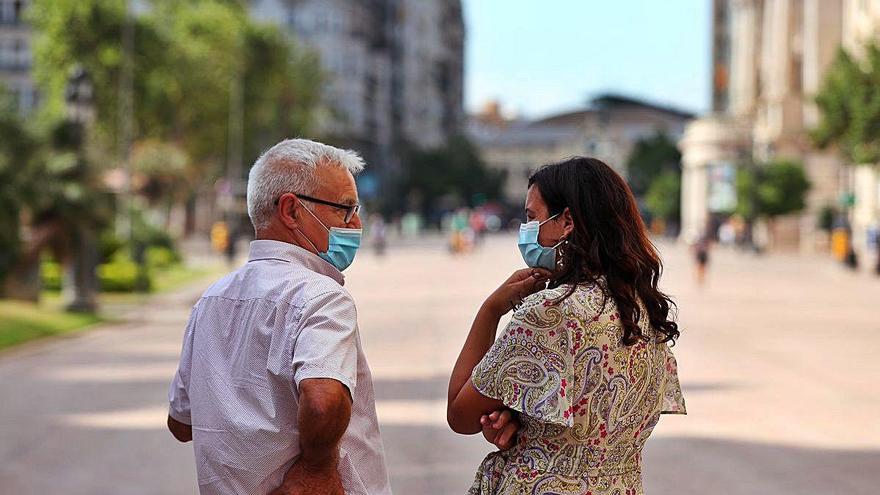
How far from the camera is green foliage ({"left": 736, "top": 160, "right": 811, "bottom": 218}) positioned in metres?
81.8

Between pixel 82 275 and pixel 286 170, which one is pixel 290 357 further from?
pixel 82 275

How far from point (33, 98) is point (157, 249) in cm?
5255

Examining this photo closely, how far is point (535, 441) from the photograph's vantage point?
4.14 metres

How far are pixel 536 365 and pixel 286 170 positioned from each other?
797 millimetres

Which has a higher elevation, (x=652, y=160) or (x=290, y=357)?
(x=652, y=160)

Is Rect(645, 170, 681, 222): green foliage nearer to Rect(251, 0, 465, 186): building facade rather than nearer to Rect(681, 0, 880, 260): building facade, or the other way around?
Rect(681, 0, 880, 260): building facade

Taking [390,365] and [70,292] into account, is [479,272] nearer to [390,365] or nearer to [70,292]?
[70,292]

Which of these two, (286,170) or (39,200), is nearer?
(286,170)

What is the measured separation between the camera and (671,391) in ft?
14.4

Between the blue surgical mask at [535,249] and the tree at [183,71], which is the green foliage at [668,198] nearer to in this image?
the tree at [183,71]

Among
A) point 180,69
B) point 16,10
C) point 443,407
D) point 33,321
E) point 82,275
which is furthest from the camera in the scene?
point 16,10

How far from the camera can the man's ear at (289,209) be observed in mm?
4223

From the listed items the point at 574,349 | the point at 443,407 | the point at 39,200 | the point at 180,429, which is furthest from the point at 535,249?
the point at 39,200

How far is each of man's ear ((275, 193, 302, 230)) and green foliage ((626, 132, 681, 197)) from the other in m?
149
